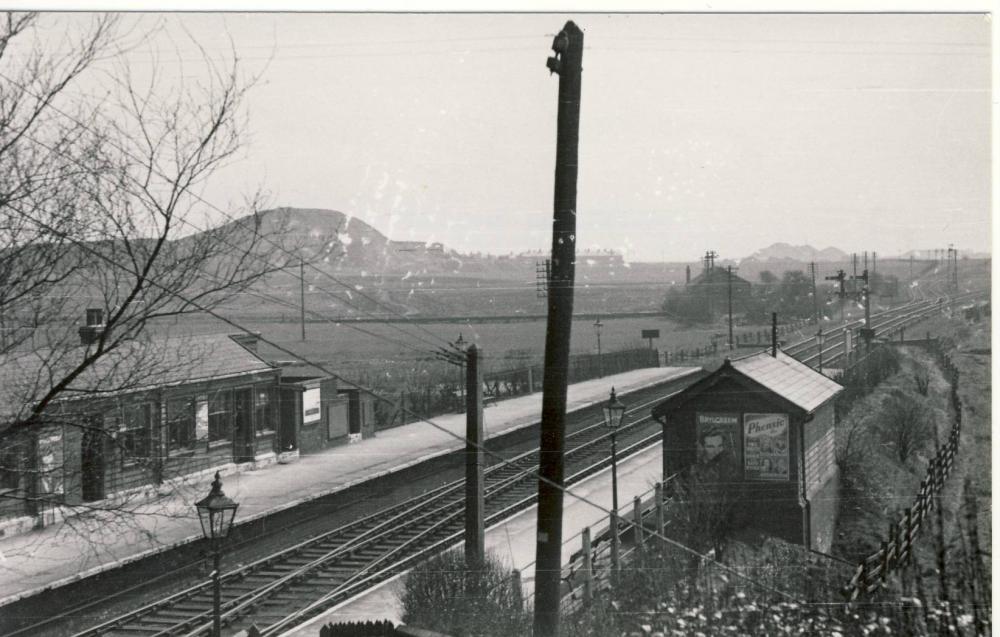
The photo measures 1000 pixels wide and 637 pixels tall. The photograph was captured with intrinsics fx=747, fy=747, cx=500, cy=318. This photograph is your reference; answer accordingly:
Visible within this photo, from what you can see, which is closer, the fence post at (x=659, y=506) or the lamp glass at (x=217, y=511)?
the lamp glass at (x=217, y=511)

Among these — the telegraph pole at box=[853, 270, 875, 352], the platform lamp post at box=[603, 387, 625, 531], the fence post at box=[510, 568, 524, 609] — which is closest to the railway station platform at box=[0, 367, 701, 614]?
the platform lamp post at box=[603, 387, 625, 531]

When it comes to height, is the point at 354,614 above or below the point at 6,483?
below

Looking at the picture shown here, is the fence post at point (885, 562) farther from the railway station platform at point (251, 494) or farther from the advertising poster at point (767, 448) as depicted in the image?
the railway station platform at point (251, 494)

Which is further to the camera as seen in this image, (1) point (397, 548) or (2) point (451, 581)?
(1) point (397, 548)

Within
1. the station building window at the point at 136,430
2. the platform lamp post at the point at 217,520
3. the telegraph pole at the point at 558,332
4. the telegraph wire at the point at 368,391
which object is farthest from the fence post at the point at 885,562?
the station building window at the point at 136,430

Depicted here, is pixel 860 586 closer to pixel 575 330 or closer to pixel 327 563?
pixel 575 330

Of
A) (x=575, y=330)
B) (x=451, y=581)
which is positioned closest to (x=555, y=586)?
(x=451, y=581)
